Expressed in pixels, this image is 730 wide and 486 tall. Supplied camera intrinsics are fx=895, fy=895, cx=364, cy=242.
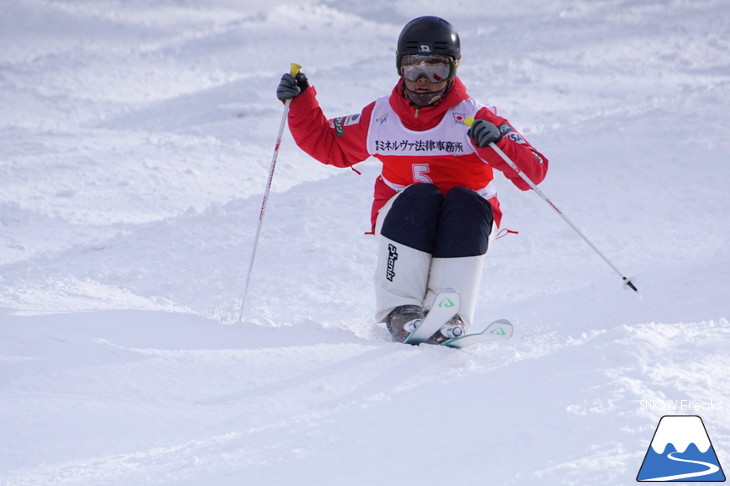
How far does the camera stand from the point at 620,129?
917 centimetres

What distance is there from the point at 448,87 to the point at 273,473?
2.12m

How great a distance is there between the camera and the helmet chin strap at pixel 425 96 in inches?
153

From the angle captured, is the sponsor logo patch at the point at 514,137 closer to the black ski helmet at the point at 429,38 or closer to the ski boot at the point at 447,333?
the black ski helmet at the point at 429,38

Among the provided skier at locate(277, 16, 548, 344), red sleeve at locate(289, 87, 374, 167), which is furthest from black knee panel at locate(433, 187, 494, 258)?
red sleeve at locate(289, 87, 374, 167)

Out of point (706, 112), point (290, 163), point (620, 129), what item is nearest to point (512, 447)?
point (620, 129)

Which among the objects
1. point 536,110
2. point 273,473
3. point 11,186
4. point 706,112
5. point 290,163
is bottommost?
point 273,473

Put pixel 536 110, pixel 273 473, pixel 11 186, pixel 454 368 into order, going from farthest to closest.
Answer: pixel 536 110, pixel 11 186, pixel 454 368, pixel 273 473

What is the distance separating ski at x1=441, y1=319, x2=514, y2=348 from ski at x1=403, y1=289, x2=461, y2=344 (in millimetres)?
89

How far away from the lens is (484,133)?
3664 millimetres

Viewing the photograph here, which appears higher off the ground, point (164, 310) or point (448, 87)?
point (448, 87)

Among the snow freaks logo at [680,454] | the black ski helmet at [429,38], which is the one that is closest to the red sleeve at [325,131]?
the black ski helmet at [429,38]

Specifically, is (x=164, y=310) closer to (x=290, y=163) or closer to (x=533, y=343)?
(x=533, y=343)

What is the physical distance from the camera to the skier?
12.4ft

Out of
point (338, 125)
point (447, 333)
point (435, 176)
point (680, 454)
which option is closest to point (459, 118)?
point (435, 176)
